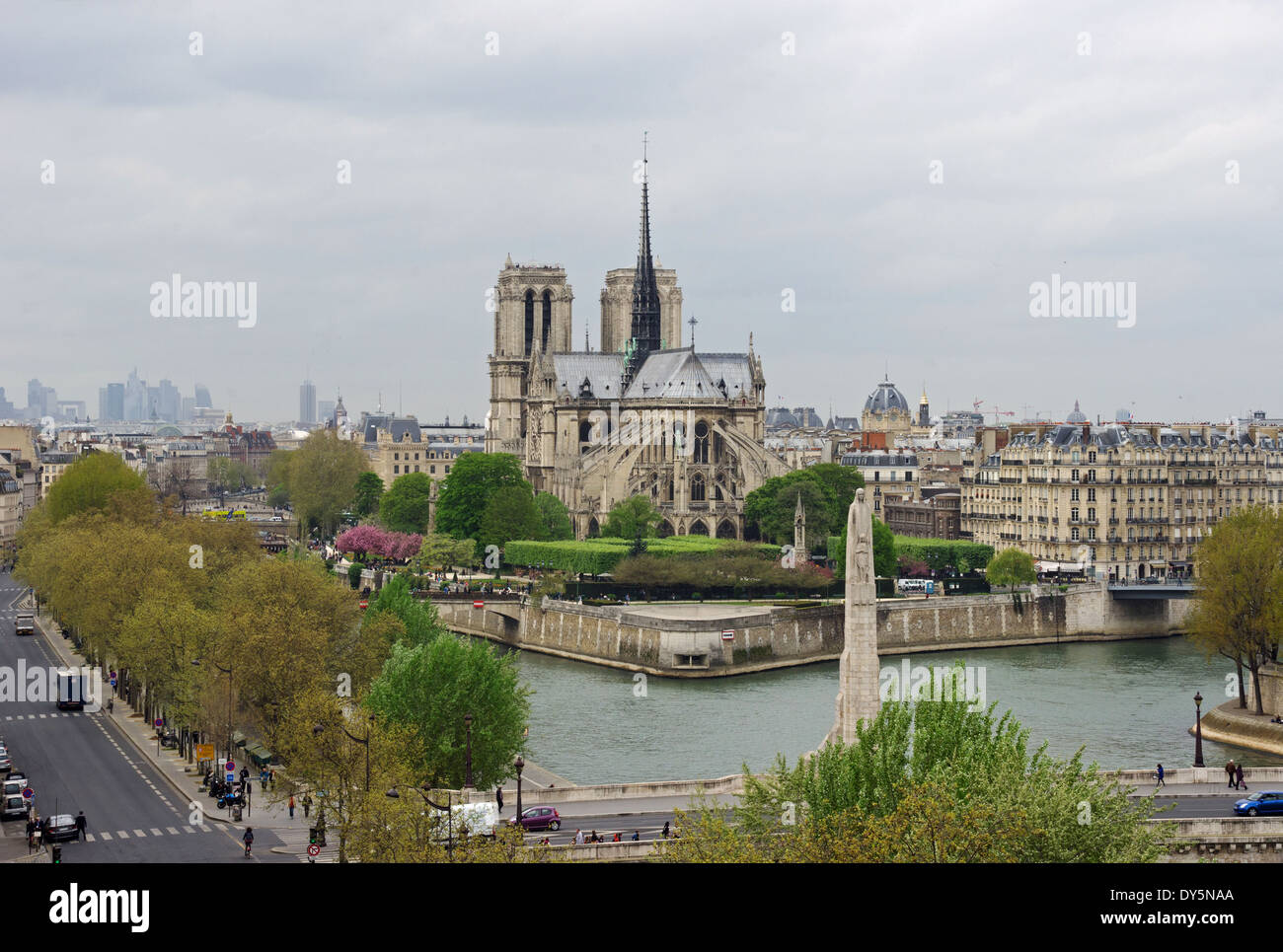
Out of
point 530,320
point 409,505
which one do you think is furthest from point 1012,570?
point 530,320

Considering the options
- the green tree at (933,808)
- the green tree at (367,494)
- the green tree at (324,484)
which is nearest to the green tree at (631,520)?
the green tree at (367,494)

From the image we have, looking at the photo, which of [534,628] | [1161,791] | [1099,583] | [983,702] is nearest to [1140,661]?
[1099,583]

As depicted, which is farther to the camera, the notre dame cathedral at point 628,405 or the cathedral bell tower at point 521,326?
the cathedral bell tower at point 521,326

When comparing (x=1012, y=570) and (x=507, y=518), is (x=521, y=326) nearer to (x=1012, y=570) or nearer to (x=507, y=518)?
(x=507, y=518)

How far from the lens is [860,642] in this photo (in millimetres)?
33531

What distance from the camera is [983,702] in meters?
58.4

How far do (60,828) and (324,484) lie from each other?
10289cm

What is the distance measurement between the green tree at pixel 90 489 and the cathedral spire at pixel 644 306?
1576 inches

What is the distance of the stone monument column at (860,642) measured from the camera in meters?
33.3

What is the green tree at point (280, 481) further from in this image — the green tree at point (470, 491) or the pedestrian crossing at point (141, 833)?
the pedestrian crossing at point (141, 833)

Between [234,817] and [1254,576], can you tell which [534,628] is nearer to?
[1254,576]

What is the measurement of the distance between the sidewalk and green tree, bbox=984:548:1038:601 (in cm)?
4619
